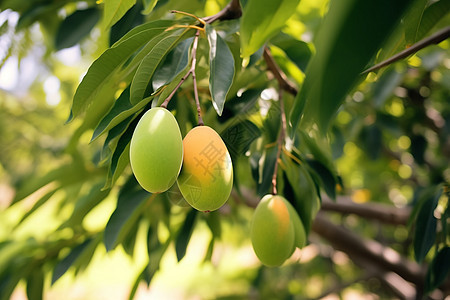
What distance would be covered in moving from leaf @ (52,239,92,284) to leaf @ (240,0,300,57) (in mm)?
780

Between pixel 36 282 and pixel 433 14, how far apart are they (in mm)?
1089

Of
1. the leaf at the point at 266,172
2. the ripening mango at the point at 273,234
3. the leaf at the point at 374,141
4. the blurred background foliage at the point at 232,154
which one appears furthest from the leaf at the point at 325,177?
the leaf at the point at 374,141

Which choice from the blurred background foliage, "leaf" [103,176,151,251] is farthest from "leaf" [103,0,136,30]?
"leaf" [103,176,151,251]

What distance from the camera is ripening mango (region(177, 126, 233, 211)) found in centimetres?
49

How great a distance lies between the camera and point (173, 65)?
1.92ft

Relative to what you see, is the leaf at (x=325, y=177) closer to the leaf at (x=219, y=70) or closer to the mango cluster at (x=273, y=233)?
the mango cluster at (x=273, y=233)

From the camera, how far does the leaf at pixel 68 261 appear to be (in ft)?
3.17

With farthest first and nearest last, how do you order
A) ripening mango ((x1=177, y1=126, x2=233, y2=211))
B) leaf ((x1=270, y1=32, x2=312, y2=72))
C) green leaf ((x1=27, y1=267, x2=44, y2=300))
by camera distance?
green leaf ((x1=27, y1=267, x2=44, y2=300)) → leaf ((x1=270, y1=32, x2=312, y2=72)) → ripening mango ((x1=177, y1=126, x2=233, y2=211))

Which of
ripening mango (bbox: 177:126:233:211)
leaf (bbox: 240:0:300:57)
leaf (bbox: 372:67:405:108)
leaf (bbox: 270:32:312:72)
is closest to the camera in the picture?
leaf (bbox: 240:0:300:57)

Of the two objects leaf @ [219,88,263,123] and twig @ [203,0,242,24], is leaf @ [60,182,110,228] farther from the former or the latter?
twig @ [203,0,242,24]

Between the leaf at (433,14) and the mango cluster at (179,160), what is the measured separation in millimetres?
371

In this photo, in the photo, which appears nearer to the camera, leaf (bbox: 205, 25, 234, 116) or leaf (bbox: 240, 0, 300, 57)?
leaf (bbox: 240, 0, 300, 57)

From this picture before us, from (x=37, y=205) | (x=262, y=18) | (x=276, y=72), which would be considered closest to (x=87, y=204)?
(x=37, y=205)

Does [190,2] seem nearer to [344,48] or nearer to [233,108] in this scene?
[233,108]
